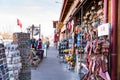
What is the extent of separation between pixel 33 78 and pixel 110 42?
4.34m

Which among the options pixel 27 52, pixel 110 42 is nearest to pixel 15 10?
pixel 27 52

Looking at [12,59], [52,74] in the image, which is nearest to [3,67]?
[12,59]

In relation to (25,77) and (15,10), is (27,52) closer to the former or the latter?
(25,77)

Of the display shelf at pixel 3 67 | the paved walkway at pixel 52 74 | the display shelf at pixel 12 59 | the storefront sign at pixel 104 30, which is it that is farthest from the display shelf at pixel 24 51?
the paved walkway at pixel 52 74

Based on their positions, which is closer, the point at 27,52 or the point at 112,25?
the point at 112,25

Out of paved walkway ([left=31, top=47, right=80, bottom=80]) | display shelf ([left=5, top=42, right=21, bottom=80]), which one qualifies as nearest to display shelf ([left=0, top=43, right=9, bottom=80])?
display shelf ([left=5, top=42, right=21, bottom=80])

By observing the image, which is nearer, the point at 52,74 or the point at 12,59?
the point at 12,59

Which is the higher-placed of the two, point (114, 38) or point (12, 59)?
point (114, 38)

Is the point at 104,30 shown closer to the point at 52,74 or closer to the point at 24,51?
the point at 24,51

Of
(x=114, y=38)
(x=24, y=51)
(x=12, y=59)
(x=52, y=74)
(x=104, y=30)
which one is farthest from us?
(x=52, y=74)

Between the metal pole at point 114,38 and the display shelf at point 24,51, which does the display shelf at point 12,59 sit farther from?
the metal pole at point 114,38

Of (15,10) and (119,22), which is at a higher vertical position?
(15,10)

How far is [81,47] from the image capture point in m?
9.03

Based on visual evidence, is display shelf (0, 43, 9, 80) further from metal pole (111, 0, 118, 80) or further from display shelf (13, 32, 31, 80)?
metal pole (111, 0, 118, 80)
